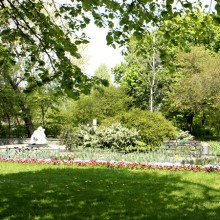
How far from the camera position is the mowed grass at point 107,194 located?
789 cm

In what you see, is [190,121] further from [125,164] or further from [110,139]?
[125,164]

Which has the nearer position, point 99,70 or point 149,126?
point 149,126

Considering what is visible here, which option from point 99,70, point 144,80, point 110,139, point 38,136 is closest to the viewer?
point 110,139

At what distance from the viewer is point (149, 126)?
22.6 m

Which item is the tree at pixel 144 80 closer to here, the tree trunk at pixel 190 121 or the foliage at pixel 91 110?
the tree trunk at pixel 190 121

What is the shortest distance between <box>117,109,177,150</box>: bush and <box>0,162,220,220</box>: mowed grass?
296 inches

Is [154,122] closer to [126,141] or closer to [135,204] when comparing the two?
[126,141]

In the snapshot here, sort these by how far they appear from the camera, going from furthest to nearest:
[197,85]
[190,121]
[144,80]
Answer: [190,121] → [144,80] → [197,85]

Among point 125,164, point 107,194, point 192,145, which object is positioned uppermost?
point 192,145

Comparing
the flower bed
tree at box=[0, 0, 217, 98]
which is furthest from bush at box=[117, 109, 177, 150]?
tree at box=[0, 0, 217, 98]

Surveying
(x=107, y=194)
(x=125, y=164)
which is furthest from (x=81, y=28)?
(x=125, y=164)

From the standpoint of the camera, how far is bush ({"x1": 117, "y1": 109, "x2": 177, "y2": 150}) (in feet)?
72.5

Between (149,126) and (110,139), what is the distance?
317 centimetres

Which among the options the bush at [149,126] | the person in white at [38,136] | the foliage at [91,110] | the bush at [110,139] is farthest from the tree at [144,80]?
the bush at [110,139]
